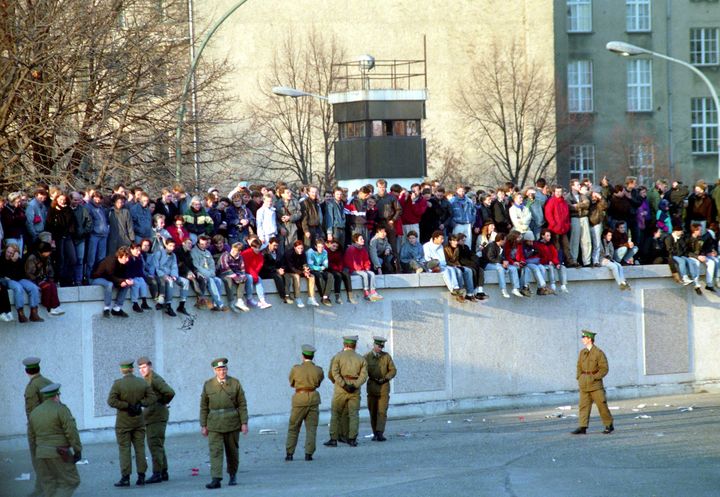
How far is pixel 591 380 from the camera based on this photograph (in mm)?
24281

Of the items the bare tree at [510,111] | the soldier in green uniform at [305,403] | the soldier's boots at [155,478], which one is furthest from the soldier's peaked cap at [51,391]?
the bare tree at [510,111]

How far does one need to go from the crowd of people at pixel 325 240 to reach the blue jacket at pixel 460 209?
26mm

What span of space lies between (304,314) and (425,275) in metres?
2.90

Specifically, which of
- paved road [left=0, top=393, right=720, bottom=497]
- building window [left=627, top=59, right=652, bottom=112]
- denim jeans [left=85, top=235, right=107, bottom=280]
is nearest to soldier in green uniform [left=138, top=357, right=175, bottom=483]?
paved road [left=0, top=393, right=720, bottom=497]

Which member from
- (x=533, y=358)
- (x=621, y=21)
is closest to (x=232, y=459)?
(x=533, y=358)

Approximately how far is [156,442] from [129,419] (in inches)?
23.7

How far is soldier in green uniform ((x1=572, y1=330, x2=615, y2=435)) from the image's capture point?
2431 centimetres

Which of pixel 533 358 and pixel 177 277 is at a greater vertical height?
pixel 177 277

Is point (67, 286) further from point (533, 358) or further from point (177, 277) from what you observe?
point (533, 358)

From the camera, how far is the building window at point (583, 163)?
6181cm

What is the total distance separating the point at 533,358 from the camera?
101ft

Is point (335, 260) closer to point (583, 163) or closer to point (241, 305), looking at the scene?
point (241, 305)

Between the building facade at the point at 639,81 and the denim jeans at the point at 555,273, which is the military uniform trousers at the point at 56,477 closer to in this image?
the denim jeans at the point at 555,273

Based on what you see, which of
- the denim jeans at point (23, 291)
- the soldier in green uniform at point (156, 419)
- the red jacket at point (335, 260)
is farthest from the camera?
the red jacket at point (335, 260)
